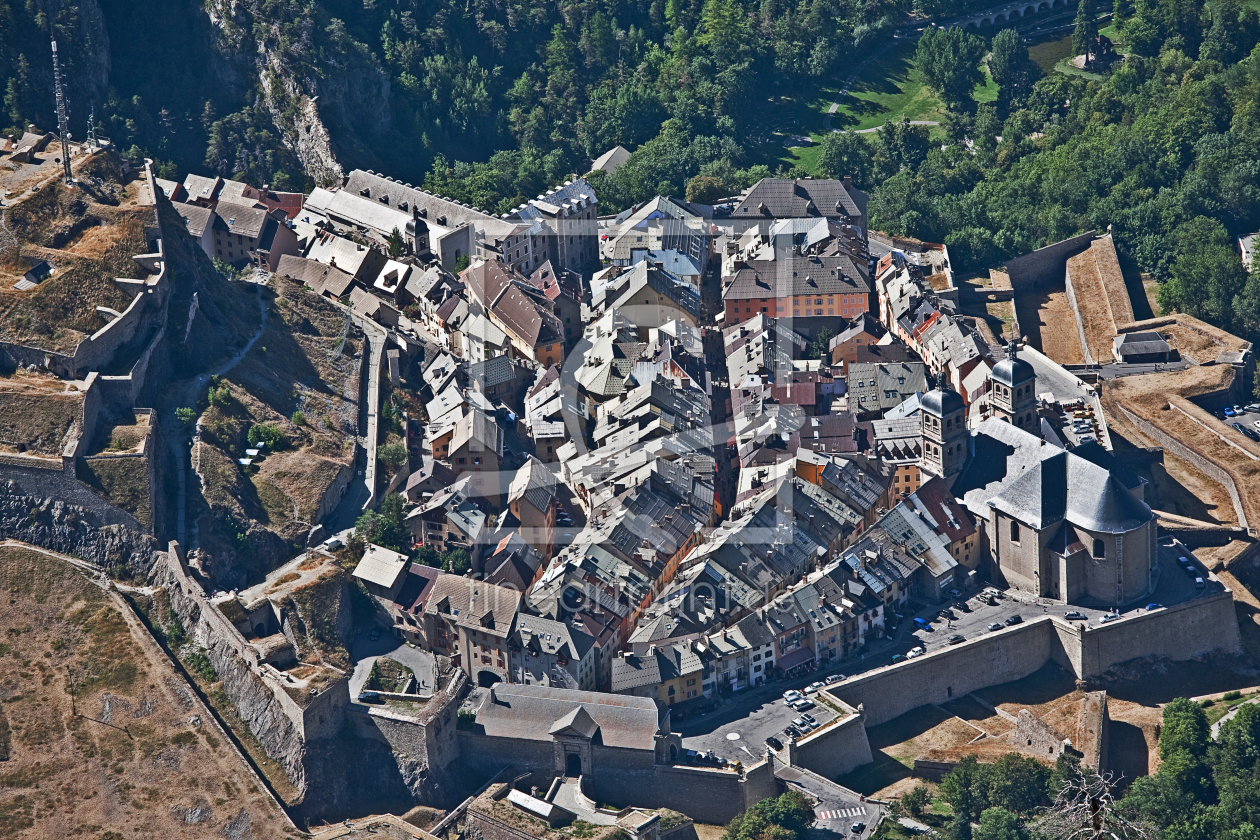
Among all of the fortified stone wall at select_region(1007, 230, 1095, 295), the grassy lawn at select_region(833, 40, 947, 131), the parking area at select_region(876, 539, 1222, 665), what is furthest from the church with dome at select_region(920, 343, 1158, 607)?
the grassy lawn at select_region(833, 40, 947, 131)

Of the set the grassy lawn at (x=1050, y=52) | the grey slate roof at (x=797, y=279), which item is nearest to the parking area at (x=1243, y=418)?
the grey slate roof at (x=797, y=279)

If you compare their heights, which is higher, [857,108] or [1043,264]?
[857,108]

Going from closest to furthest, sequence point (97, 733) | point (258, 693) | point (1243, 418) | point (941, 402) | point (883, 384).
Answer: point (97, 733) → point (258, 693) → point (941, 402) → point (883, 384) → point (1243, 418)

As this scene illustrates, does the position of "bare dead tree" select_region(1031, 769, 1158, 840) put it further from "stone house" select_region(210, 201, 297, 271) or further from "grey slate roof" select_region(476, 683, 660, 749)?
"stone house" select_region(210, 201, 297, 271)

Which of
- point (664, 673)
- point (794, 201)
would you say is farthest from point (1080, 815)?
point (794, 201)

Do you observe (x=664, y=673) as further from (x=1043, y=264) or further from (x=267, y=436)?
(x=1043, y=264)

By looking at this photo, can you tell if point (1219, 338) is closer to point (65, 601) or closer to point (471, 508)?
point (471, 508)

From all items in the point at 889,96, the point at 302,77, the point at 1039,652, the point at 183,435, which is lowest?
the point at 1039,652
